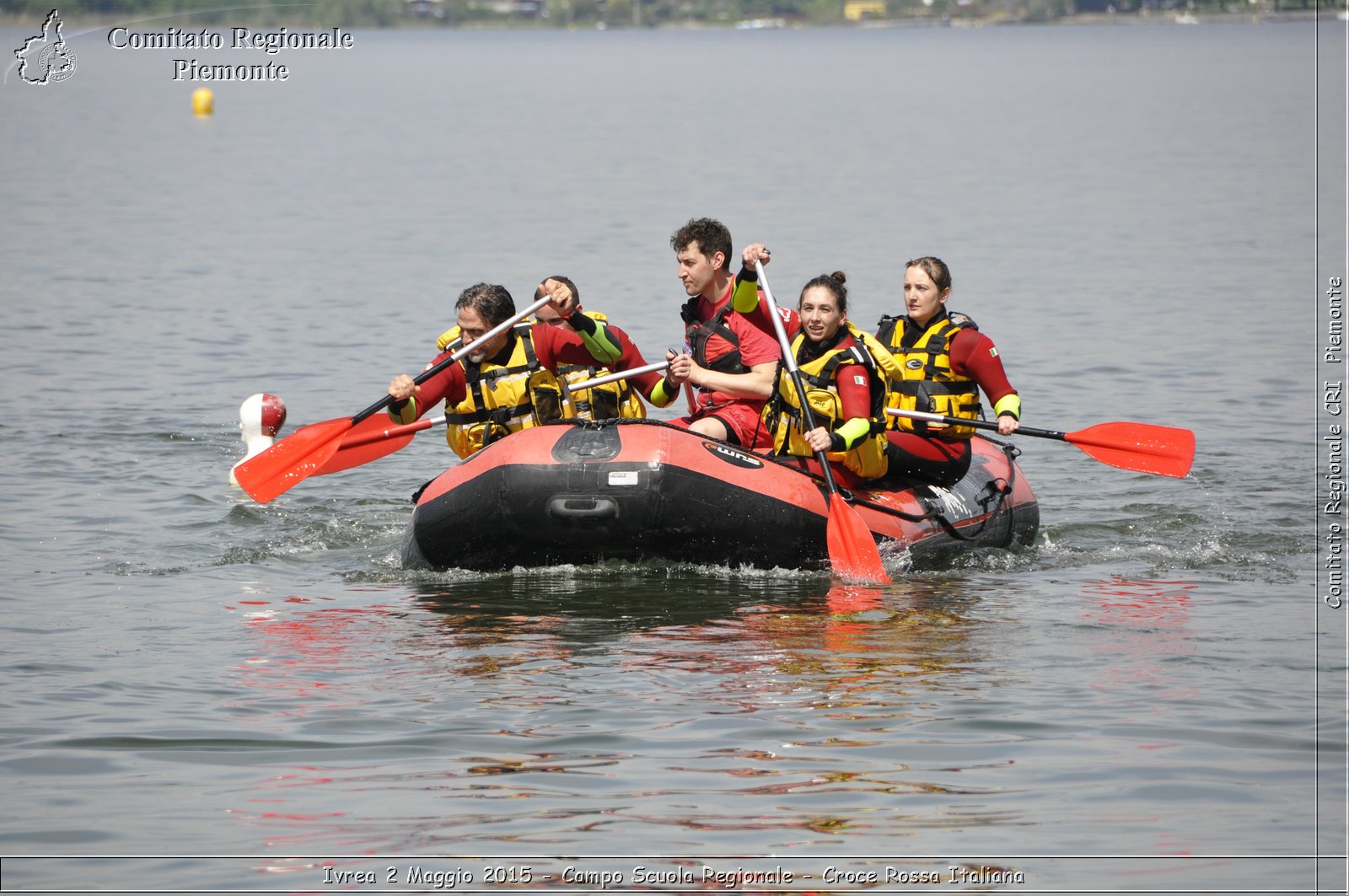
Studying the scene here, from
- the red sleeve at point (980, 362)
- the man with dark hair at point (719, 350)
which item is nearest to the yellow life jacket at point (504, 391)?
the man with dark hair at point (719, 350)

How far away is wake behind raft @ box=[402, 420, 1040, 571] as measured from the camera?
7.60 metres

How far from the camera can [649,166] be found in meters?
34.7

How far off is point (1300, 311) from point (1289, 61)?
198 feet

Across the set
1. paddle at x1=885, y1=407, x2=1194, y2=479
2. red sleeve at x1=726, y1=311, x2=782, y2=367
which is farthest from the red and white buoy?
paddle at x1=885, y1=407, x2=1194, y2=479

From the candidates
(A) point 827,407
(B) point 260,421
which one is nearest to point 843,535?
(A) point 827,407

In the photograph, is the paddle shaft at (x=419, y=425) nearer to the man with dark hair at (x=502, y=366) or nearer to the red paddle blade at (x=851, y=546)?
the man with dark hair at (x=502, y=366)

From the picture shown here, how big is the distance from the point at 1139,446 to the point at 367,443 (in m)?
3.95

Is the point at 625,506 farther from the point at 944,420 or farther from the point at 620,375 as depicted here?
the point at 944,420

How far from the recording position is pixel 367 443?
8.59 m

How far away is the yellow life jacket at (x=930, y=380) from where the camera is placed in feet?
27.7

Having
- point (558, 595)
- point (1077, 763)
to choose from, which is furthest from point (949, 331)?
point (1077, 763)

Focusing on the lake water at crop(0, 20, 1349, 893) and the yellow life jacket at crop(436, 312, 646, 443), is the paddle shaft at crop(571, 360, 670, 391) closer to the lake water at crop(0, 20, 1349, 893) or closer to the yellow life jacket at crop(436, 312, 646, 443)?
the yellow life jacket at crop(436, 312, 646, 443)

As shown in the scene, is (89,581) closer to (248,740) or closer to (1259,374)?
(248,740)

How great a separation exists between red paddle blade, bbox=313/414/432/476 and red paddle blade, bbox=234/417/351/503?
0.05 meters
